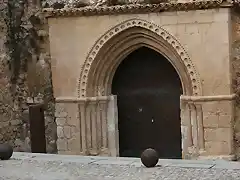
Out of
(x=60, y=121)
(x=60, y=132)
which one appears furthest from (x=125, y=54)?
(x=60, y=132)

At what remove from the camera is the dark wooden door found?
9.13 m

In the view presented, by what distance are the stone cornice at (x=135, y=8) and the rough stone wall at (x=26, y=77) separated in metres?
0.41

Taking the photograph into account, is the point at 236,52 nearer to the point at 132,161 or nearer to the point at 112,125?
the point at 112,125

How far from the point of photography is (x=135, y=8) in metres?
8.56

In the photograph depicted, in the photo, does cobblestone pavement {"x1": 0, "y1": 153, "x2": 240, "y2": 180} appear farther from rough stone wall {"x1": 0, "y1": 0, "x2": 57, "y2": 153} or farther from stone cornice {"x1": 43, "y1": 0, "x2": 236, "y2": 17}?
stone cornice {"x1": 43, "y1": 0, "x2": 236, "y2": 17}

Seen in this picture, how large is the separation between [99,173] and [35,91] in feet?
11.8

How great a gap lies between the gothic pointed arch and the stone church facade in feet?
0.05

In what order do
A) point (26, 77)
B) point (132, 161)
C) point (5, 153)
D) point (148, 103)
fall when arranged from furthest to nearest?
point (26, 77) < point (148, 103) < point (5, 153) < point (132, 161)

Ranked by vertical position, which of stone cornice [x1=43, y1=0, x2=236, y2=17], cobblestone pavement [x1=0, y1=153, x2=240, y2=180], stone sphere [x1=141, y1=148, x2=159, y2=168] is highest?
stone cornice [x1=43, y1=0, x2=236, y2=17]

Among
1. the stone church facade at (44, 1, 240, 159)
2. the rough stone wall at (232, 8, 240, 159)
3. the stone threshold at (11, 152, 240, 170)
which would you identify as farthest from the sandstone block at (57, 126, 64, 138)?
the rough stone wall at (232, 8, 240, 159)

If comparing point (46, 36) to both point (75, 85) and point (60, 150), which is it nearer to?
point (75, 85)

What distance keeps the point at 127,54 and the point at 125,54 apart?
4 centimetres

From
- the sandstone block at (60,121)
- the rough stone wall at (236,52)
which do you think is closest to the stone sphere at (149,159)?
the rough stone wall at (236,52)

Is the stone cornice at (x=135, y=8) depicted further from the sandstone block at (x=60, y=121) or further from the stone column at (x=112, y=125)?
the sandstone block at (x=60, y=121)
